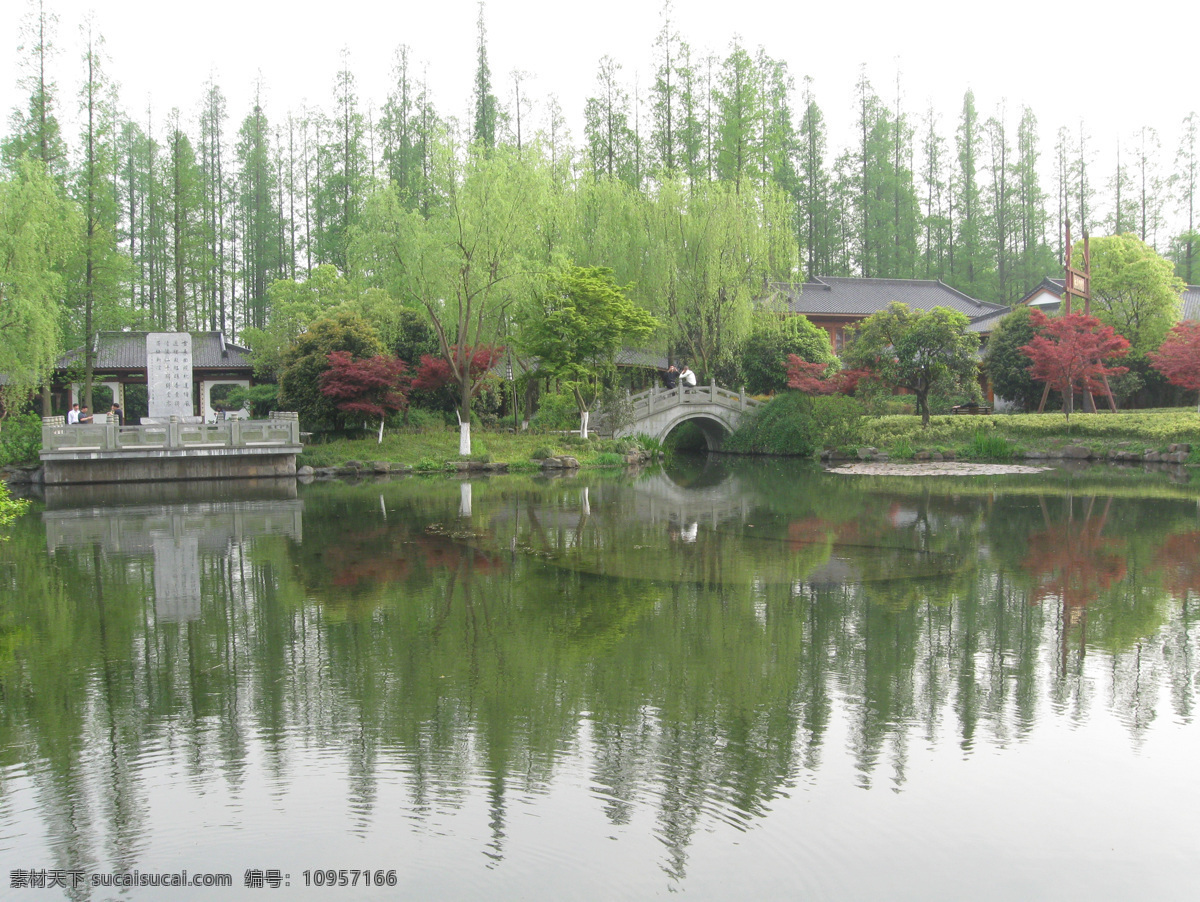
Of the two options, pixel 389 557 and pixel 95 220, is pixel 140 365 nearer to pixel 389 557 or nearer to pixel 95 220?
pixel 95 220

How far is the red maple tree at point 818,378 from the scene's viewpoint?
79.7 feet

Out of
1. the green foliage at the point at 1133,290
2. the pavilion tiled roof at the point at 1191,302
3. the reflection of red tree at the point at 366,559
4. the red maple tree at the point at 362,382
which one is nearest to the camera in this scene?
the reflection of red tree at the point at 366,559

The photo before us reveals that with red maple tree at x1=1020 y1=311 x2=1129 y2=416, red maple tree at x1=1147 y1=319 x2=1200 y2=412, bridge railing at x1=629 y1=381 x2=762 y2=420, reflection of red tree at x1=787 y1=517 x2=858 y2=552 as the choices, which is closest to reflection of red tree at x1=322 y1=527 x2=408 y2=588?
reflection of red tree at x1=787 y1=517 x2=858 y2=552

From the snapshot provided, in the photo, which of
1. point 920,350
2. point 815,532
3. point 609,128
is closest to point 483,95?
point 609,128

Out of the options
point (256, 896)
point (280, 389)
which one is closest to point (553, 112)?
point (280, 389)

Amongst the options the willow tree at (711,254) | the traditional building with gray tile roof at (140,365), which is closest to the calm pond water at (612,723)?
the willow tree at (711,254)

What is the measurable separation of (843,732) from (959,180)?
4146cm

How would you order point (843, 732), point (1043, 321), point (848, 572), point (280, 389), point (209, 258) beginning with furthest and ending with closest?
point (209, 258)
point (1043, 321)
point (280, 389)
point (848, 572)
point (843, 732)

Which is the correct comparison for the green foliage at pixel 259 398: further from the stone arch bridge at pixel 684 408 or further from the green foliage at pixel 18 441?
the stone arch bridge at pixel 684 408

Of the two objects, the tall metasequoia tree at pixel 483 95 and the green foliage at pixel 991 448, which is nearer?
the green foliage at pixel 991 448

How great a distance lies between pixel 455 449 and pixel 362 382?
2670 mm

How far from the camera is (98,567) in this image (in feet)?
30.0

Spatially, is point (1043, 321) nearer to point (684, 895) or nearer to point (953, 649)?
point (953, 649)

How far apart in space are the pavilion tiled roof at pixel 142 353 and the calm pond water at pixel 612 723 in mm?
20699
